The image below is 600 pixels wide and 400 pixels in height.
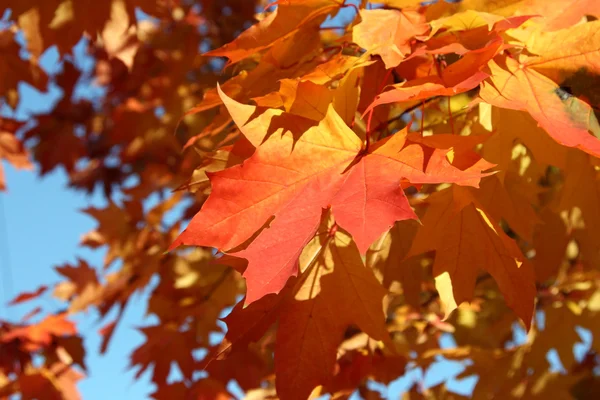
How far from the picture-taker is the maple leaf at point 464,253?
900mm

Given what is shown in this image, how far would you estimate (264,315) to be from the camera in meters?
0.95

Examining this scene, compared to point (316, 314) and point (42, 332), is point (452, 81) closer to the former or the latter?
point (316, 314)

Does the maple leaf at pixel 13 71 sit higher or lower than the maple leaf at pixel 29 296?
higher

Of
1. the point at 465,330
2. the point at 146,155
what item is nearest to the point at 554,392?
the point at 465,330

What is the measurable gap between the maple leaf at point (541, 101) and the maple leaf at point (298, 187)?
13cm

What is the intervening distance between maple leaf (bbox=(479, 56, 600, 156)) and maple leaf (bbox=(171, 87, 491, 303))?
0.13m

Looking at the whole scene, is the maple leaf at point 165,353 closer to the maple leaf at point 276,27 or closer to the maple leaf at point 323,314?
the maple leaf at point 323,314

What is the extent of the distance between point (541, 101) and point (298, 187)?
37 centimetres

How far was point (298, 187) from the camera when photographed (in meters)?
0.79

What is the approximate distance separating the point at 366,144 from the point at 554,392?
111 cm

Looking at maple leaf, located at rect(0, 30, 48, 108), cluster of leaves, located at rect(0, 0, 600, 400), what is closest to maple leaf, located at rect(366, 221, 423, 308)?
cluster of leaves, located at rect(0, 0, 600, 400)

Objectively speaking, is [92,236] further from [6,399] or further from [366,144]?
[366,144]

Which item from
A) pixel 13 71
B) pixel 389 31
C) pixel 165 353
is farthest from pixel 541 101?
pixel 13 71

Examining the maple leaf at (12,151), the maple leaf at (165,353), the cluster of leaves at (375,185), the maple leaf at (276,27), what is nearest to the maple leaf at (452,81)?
the cluster of leaves at (375,185)
